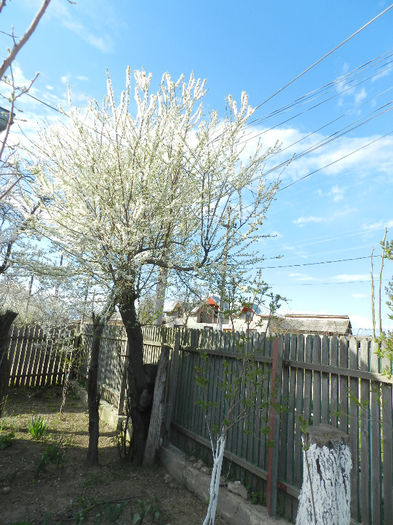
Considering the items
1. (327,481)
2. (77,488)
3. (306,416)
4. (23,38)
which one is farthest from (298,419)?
(23,38)

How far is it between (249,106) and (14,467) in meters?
5.92

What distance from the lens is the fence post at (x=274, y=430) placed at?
3.15 metres

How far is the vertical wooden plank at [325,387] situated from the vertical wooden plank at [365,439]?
32cm

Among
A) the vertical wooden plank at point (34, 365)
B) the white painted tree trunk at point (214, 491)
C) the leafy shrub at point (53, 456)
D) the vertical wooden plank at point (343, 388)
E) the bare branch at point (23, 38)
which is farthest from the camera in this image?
the vertical wooden plank at point (34, 365)

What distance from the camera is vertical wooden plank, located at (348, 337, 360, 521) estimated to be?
257 cm

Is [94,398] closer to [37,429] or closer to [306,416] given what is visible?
[37,429]

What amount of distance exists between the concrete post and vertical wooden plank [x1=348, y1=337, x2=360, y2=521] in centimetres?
71

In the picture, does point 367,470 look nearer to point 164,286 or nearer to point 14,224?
point 164,286

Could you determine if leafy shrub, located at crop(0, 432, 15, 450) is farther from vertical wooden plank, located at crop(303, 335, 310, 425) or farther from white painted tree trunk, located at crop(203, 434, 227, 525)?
vertical wooden plank, located at crop(303, 335, 310, 425)

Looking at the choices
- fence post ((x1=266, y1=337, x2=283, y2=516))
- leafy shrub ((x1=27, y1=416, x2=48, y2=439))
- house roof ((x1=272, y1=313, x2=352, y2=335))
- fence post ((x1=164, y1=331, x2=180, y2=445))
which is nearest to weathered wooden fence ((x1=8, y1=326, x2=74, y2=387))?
leafy shrub ((x1=27, y1=416, x2=48, y2=439))

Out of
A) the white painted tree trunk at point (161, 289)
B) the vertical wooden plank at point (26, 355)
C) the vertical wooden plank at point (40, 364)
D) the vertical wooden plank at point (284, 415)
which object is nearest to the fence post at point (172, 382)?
the white painted tree trunk at point (161, 289)

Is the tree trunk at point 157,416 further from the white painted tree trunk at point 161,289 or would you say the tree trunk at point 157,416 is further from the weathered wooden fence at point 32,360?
the weathered wooden fence at point 32,360

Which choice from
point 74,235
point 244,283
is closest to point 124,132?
point 74,235

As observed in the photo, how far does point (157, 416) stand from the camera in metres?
4.72
